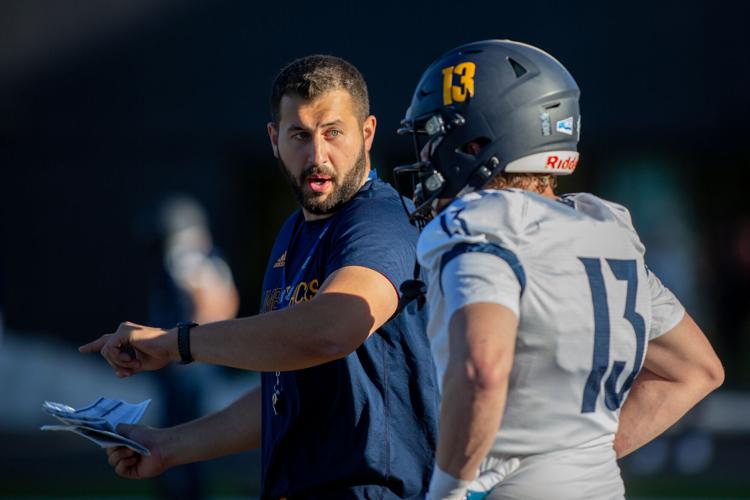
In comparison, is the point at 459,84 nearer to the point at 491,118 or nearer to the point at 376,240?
the point at 491,118

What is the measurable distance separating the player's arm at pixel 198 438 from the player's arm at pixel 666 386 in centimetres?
135

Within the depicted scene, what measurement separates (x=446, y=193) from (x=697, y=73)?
9975mm

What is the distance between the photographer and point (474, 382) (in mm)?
2598

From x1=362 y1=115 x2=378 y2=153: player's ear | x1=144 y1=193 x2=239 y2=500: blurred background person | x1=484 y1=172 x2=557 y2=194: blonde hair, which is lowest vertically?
x1=144 y1=193 x2=239 y2=500: blurred background person

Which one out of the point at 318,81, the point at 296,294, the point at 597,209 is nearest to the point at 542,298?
the point at 597,209

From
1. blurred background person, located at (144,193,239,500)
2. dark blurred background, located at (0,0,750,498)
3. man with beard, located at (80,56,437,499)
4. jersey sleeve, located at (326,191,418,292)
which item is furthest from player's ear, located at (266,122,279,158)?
dark blurred background, located at (0,0,750,498)

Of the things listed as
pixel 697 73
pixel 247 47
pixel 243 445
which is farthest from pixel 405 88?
pixel 243 445

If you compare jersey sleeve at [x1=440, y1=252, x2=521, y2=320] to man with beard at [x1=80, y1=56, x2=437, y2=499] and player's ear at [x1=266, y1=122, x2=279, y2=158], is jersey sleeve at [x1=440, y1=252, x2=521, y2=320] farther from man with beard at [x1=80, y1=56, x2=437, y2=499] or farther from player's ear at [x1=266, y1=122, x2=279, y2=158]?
player's ear at [x1=266, y1=122, x2=279, y2=158]

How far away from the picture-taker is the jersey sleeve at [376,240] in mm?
3469

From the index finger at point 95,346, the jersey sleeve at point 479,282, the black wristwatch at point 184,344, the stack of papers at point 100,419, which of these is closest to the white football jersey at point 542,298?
the jersey sleeve at point 479,282

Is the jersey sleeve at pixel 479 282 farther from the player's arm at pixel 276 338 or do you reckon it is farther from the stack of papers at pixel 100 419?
the stack of papers at pixel 100 419

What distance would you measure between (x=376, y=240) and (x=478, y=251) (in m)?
0.86

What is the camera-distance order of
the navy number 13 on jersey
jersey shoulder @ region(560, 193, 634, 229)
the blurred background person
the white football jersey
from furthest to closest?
1. the blurred background person
2. jersey shoulder @ region(560, 193, 634, 229)
3. the navy number 13 on jersey
4. the white football jersey

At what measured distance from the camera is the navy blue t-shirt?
11.6 ft
